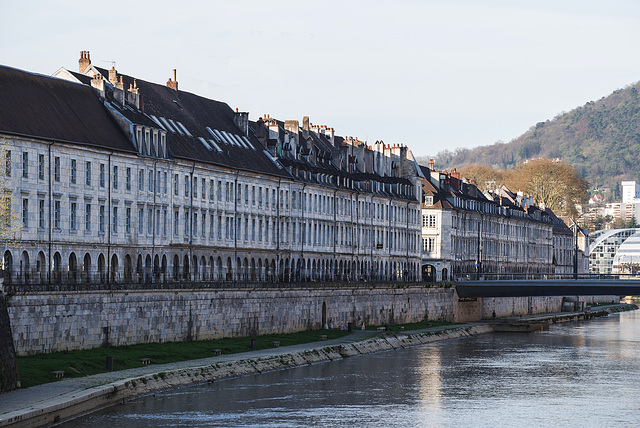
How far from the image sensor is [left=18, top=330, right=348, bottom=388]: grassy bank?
56.3 metres

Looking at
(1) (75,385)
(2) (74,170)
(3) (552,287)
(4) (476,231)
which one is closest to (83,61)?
(2) (74,170)

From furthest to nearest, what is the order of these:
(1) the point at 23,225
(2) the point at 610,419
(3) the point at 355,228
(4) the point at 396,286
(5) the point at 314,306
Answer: (3) the point at 355,228 → (4) the point at 396,286 → (5) the point at 314,306 → (1) the point at 23,225 → (2) the point at 610,419

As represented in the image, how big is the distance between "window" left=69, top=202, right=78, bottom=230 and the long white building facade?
89 millimetres

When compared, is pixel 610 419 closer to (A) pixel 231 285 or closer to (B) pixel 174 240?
(A) pixel 231 285

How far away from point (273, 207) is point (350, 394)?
1750 inches

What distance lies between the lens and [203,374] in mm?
64812

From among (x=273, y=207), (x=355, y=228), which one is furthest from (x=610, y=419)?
(x=355, y=228)

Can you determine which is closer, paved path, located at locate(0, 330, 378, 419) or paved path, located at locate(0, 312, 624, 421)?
paved path, located at locate(0, 312, 624, 421)

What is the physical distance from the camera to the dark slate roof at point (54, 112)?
2896 inches

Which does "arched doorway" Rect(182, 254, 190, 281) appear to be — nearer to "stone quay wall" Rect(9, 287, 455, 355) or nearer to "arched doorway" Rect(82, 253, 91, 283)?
"stone quay wall" Rect(9, 287, 455, 355)

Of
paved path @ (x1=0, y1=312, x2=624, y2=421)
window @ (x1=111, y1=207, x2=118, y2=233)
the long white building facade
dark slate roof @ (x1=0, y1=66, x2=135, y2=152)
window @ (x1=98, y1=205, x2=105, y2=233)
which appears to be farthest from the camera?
window @ (x1=111, y1=207, x2=118, y2=233)

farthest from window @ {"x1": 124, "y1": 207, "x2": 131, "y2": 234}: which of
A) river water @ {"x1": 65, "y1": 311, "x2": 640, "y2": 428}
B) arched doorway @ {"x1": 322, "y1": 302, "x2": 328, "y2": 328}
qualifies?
arched doorway @ {"x1": 322, "y1": 302, "x2": 328, "y2": 328}

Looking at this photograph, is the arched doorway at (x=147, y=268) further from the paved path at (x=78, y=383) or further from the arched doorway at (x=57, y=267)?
the paved path at (x=78, y=383)

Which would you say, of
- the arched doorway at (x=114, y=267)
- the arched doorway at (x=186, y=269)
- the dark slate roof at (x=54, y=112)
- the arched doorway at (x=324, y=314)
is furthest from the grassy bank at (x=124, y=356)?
the dark slate roof at (x=54, y=112)
